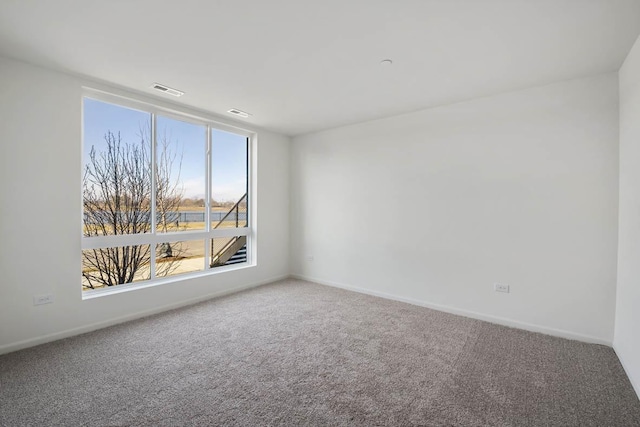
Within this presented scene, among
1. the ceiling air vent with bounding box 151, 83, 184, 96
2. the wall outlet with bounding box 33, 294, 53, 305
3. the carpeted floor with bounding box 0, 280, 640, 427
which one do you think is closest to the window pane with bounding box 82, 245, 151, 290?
the wall outlet with bounding box 33, 294, 53, 305

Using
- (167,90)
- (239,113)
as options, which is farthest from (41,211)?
(239,113)

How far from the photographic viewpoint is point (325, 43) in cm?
236

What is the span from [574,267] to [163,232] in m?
4.72

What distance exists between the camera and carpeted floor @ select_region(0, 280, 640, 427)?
6.04 feet

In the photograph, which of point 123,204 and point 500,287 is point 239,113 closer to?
point 123,204

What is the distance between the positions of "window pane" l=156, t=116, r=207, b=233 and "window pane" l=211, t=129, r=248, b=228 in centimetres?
18

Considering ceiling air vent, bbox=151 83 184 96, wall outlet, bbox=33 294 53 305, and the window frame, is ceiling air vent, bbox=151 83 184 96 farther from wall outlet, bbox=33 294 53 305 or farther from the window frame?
wall outlet, bbox=33 294 53 305

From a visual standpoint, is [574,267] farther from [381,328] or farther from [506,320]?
[381,328]

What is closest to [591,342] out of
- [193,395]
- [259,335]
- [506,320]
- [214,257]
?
[506,320]

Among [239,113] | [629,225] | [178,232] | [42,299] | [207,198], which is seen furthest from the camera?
[207,198]

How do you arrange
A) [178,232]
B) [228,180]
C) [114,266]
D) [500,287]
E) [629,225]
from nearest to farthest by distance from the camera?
[629,225], [500,287], [114,266], [178,232], [228,180]

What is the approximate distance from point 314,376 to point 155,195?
298 centimetres

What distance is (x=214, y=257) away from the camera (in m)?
4.46

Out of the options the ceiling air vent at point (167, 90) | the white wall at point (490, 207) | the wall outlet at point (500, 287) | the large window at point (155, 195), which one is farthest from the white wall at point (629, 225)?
the large window at point (155, 195)
